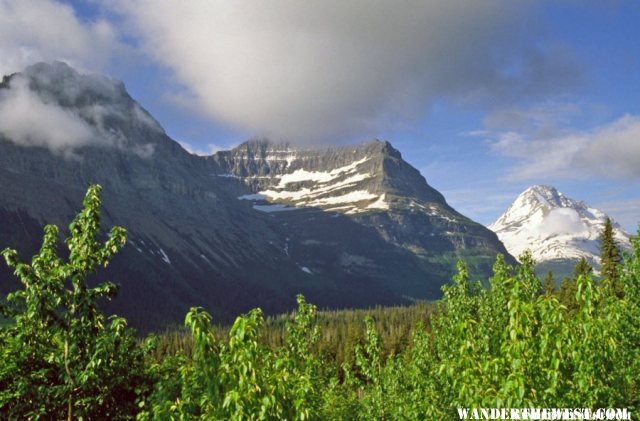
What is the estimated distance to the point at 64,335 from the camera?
13102 mm

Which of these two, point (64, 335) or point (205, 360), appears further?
point (64, 335)

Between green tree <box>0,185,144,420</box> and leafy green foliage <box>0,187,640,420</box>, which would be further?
green tree <box>0,185,144,420</box>

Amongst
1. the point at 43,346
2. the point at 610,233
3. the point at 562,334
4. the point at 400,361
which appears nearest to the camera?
the point at 562,334

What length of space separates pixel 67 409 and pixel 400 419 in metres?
18.4

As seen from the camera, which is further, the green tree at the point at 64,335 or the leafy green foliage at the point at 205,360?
the green tree at the point at 64,335

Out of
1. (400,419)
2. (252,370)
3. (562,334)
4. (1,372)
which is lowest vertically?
(400,419)

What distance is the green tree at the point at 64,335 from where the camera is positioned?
41.6 feet

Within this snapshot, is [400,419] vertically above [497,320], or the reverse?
[497,320]

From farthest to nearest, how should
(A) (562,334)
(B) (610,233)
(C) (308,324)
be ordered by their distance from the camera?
(B) (610,233) → (C) (308,324) → (A) (562,334)

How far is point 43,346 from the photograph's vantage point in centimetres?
1452

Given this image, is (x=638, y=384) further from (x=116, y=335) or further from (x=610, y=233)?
(x=610, y=233)

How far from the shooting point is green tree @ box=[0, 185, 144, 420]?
499 inches

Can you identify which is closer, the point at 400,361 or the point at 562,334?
the point at 562,334

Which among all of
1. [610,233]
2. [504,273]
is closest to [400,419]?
[504,273]
